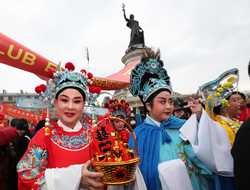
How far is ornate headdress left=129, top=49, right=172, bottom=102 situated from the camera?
2.97 m

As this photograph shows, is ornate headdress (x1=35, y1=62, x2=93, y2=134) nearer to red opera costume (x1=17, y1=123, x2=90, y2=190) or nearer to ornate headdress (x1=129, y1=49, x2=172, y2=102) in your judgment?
red opera costume (x1=17, y1=123, x2=90, y2=190)

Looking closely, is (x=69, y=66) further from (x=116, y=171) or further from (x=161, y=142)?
(x=116, y=171)

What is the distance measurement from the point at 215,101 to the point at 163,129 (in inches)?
31.4

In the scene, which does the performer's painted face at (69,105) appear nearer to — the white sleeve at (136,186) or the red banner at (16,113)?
the white sleeve at (136,186)

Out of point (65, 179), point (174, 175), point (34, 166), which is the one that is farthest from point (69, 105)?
point (174, 175)

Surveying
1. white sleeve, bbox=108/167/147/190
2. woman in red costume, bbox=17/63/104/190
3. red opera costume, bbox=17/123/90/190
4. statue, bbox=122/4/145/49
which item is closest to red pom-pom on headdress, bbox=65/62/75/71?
woman in red costume, bbox=17/63/104/190

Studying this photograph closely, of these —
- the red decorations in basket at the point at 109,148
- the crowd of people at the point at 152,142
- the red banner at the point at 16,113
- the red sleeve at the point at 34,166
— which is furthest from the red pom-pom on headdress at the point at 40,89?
the red banner at the point at 16,113

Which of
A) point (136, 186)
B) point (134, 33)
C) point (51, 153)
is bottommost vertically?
point (136, 186)

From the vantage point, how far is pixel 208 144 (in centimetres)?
267

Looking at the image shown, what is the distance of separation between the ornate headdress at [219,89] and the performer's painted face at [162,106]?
377mm

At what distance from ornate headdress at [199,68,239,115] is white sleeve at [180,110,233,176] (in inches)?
12.6

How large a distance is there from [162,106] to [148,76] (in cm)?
39

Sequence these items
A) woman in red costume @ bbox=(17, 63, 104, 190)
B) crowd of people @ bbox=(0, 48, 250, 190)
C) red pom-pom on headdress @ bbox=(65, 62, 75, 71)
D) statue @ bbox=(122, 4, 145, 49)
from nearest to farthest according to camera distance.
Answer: woman in red costume @ bbox=(17, 63, 104, 190) → crowd of people @ bbox=(0, 48, 250, 190) → red pom-pom on headdress @ bbox=(65, 62, 75, 71) → statue @ bbox=(122, 4, 145, 49)

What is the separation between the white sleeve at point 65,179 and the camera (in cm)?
206
